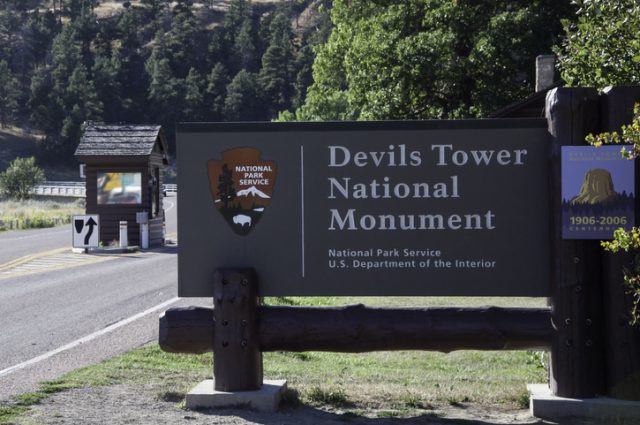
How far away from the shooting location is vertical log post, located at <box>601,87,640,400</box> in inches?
277

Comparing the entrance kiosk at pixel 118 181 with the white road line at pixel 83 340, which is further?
the entrance kiosk at pixel 118 181

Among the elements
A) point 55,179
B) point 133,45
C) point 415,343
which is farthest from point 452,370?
point 133,45

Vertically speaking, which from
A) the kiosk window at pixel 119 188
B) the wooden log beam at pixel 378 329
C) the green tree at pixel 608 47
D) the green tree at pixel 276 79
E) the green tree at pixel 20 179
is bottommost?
the wooden log beam at pixel 378 329

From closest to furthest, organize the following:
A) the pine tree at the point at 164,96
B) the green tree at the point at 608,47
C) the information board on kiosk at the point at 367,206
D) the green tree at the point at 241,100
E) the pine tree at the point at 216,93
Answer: the information board on kiosk at the point at 367,206, the green tree at the point at 608,47, the green tree at the point at 241,100, the pine tree at the point at 164,96, the pine tree at the point at 216,93

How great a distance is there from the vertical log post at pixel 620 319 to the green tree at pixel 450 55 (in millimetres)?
16065

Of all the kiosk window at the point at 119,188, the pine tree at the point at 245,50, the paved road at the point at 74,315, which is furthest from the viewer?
the pine tree at the point at 245,50

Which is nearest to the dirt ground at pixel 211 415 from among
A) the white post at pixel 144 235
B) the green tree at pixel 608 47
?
the green tree at pixel 608 47

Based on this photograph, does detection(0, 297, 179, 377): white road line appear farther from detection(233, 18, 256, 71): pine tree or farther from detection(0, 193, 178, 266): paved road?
detection(233, 18, 256, 71): pine tree

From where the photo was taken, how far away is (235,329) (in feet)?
23.9

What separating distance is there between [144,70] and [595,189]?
131131mm

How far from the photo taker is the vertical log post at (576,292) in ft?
23.3

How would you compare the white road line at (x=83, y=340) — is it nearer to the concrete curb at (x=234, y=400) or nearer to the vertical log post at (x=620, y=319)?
the concrete curb at (x=234, y=400)

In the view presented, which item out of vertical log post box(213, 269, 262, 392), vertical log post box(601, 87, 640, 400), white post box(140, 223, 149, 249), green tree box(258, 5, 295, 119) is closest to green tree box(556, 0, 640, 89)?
vertical log post box(601, 87, 640, 400)

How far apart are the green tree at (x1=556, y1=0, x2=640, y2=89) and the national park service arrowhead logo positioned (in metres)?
2.92
